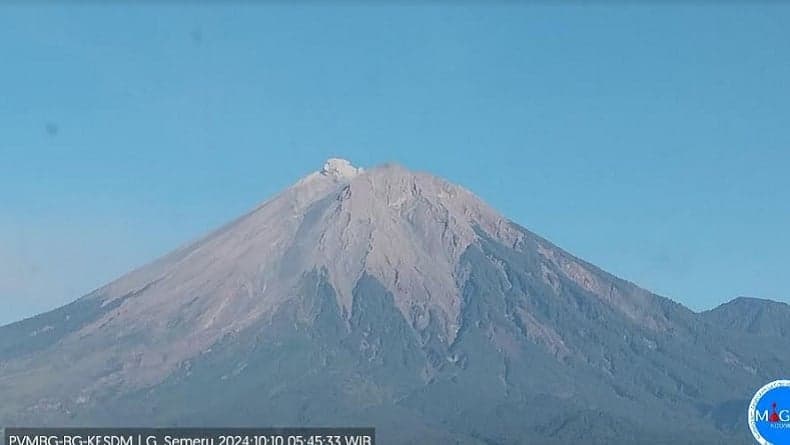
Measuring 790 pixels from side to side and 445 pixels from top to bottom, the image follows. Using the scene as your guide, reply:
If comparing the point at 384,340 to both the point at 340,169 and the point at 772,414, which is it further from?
the point at 772,414

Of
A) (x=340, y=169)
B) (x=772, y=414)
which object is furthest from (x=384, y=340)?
(x=772, y=414)

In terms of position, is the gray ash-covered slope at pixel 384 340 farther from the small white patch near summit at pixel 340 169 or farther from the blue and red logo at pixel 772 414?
the blue and red logo at pixel 772 414

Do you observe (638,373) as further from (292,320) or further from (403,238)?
(292,320)

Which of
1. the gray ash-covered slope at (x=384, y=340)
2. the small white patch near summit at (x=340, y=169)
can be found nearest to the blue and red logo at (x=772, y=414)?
the gray ash-covered slope at (x=384, y=340)

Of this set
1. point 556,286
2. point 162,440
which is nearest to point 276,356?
point 556,286

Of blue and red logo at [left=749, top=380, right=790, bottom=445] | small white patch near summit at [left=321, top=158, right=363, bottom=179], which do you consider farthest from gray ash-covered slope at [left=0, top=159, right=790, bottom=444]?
blue and red logo at [left=749, top=380, right=790, bottom=445]

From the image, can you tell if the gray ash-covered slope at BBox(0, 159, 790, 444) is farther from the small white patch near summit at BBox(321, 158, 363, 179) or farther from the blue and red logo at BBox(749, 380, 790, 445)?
the blue and red logo at BBox(749, 380, 790, 445)

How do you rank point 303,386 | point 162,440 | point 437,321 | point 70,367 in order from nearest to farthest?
1. point 162,440
2. point 303,386
3. point 70,367
4. point 437,321
